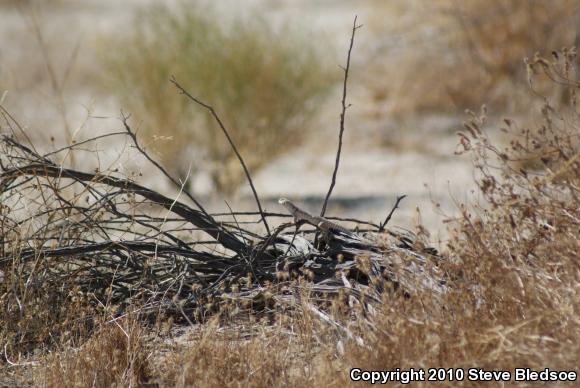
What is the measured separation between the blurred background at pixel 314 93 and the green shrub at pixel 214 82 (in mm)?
14

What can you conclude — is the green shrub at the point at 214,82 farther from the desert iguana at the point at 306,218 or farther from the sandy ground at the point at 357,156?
the desert iguana at the point at 306,218

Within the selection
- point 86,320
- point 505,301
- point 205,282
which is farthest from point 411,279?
point 86,320

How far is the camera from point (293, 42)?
979 centimetres

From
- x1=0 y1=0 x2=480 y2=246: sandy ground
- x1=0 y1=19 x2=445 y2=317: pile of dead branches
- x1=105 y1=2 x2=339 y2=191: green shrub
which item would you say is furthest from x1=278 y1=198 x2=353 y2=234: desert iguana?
x1=105 y1=2 x2=339 y2=191: green shrub

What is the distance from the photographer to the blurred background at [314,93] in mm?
9273

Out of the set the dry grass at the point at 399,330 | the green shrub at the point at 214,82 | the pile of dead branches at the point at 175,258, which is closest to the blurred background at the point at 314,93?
the green shrub at the point at 214,82

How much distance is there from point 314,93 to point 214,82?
42.9 inches

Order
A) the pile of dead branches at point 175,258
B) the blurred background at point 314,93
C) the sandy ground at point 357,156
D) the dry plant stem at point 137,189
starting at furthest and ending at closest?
the blurred background at point 314,93, the sandy ground at point 357,156, the dry plant stem at point 137,189, the pile of dead branches at point 175,258

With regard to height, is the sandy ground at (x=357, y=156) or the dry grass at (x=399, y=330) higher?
the sandy ground at (x=357, y=156)

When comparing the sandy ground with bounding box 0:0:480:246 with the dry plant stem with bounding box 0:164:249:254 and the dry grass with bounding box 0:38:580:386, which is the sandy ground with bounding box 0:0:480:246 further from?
the dry grass with bounding box 0:38:580:386

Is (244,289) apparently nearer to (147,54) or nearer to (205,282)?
(205,282)

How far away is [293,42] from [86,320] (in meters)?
6.31

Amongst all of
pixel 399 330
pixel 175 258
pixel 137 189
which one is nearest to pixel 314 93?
pixel 137 189

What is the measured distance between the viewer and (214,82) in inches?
367
